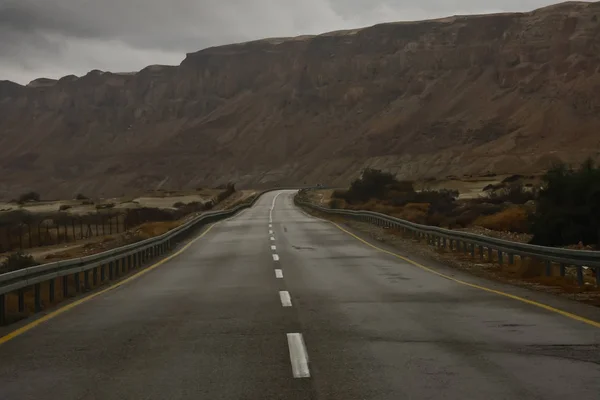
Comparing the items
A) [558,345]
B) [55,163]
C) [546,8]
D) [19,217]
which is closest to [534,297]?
[558,345]

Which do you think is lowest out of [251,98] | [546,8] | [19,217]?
[19,217]

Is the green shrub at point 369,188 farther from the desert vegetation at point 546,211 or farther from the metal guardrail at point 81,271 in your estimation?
the metal guardrail at point 81,271

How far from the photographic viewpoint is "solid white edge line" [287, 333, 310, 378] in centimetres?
748

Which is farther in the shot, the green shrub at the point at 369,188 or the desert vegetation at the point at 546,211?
the green shrub at the point at 369,188

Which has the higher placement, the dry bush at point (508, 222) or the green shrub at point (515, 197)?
the green shrub at point (515, 197)

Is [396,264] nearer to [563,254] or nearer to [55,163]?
[563,254]

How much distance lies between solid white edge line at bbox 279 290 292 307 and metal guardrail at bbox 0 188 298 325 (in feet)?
13.6

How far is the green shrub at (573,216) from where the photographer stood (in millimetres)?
27453

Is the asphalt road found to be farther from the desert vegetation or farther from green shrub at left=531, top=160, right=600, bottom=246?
the desert vegetation

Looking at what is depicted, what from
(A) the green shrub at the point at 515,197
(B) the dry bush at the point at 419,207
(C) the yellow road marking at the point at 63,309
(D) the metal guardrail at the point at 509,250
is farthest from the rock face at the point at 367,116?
(C) the yellow road marking at the point at 63,309

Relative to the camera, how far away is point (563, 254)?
16031 mm

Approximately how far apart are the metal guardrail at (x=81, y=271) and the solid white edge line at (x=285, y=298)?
4.16 metres

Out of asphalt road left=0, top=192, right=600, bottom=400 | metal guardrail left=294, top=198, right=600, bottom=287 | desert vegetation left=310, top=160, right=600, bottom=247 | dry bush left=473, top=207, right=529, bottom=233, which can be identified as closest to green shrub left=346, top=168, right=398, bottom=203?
desert vegetation left=310, top=160, right=600, bottom=247

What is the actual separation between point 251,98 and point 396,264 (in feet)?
538
